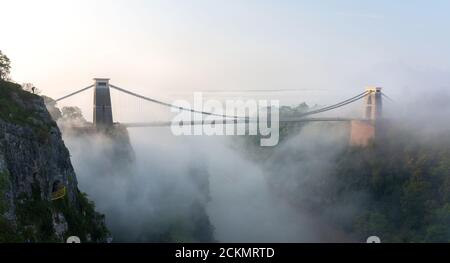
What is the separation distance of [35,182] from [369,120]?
153 ft

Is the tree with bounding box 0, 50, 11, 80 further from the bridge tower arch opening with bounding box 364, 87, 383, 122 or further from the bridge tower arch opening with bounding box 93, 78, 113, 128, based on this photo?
the bridge tower arch opening with bounding box 364, 87, 383, 122

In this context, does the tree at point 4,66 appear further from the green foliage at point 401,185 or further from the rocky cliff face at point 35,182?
the green foliage at point 401,185

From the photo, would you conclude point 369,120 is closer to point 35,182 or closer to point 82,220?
point 82,220

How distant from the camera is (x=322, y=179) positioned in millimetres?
57312

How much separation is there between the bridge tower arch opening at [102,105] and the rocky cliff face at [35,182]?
23.2 meters

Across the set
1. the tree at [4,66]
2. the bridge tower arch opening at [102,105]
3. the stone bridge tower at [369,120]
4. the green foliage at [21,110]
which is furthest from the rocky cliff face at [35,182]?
the stone bridge tower at [369,120]

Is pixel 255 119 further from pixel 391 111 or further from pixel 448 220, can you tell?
pixel 448 220

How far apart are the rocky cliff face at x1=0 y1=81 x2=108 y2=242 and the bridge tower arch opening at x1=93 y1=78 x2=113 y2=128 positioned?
23155 millimetres

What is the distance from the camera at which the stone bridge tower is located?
5644 centimetres

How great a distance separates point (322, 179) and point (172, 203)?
20.0 m

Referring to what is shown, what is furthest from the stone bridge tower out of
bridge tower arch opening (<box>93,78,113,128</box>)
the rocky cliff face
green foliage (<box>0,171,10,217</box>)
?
green foliage (<box>0,171,10,217</box>)

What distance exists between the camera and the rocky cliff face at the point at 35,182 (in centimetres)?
1662

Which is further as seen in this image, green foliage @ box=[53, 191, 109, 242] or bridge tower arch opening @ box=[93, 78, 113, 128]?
bridge tower arch opening @ box=[93, 78, 113, 128]
